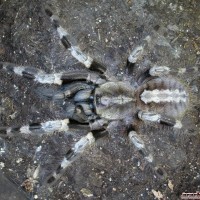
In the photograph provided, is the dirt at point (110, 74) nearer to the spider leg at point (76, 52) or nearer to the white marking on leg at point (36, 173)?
the white marking on leg at point (36, 173)

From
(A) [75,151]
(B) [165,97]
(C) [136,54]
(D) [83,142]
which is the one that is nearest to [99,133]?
(D) [83,142]

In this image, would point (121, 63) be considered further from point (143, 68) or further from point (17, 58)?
point (17, 58)

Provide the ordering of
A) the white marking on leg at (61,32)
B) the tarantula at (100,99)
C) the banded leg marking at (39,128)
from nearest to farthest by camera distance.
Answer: the banded leg marking at (39,128)
the tarantula at (100,99)
the white marking on leg at (61,32)

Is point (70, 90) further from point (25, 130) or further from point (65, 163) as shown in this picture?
point (65, 163)

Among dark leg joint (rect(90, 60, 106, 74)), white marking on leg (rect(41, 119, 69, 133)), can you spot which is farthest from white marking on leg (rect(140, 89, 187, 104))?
white marking on leg (rect(41, 119, 69, 133))

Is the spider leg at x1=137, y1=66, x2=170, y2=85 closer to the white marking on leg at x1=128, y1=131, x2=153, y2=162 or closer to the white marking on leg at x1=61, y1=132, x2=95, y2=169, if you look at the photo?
→ the white marking on leg at x1=128, y1=131, x2=153, y2=162

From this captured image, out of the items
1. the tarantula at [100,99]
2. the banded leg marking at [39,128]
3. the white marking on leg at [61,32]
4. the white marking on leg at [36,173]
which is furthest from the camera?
the white marking on leg at [36,173]

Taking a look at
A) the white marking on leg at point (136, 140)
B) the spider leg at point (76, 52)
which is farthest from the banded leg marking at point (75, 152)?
the spider leg at point (76, 52)

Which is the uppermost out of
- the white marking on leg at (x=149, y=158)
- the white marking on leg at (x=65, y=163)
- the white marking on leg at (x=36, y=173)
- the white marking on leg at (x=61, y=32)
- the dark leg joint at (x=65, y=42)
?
the white marking on leg at (x=61, y=32)
